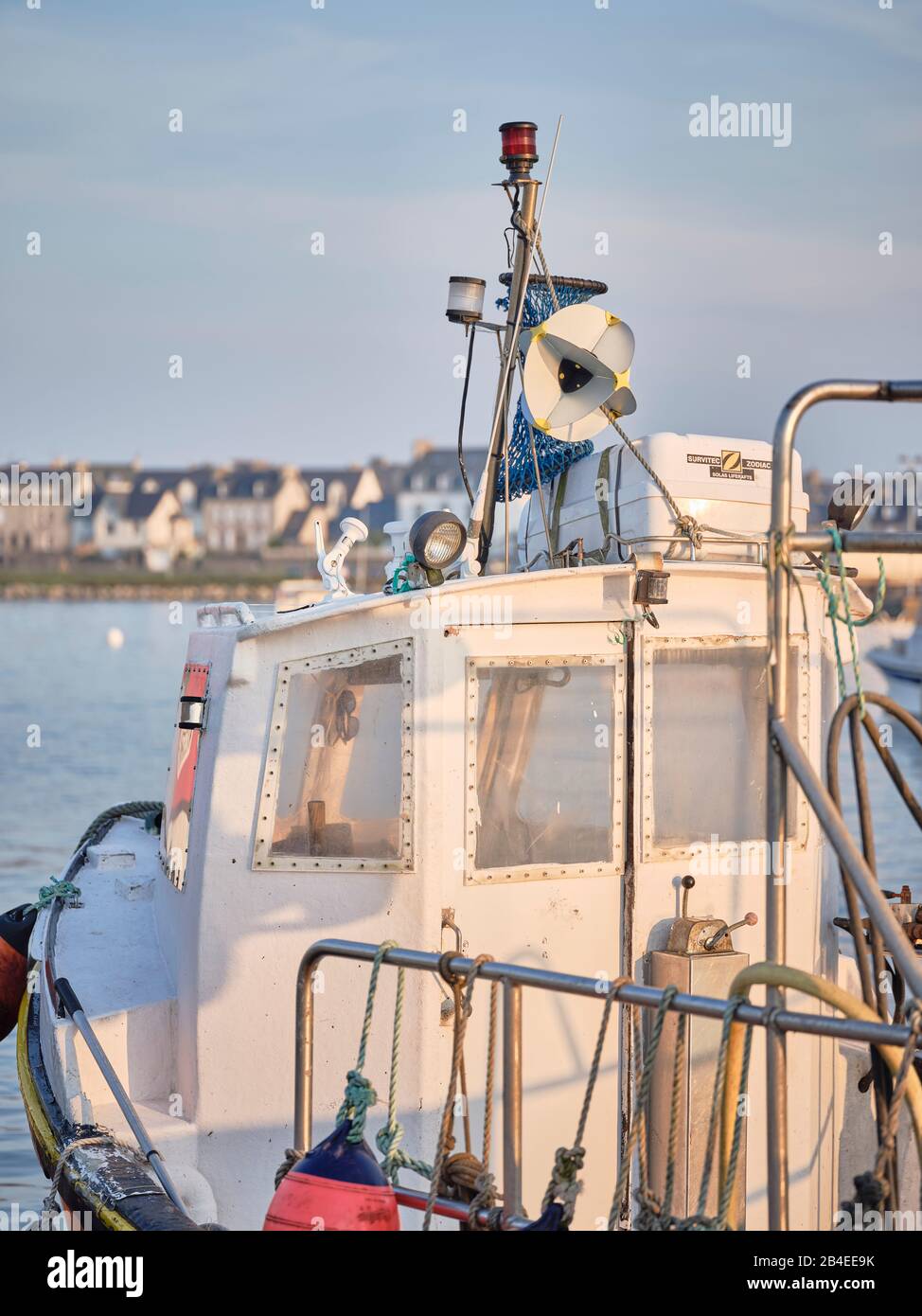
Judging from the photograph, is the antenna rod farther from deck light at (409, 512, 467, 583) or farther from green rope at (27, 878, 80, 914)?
green rope at (27, 878, 80, 914)

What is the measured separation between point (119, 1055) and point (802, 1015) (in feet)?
11.8

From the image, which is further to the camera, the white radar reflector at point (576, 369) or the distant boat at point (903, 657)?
the distant boat at point (903, 657)

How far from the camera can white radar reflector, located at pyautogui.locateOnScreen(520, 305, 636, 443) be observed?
21.0 ft

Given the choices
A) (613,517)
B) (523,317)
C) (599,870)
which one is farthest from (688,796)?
(523,317)

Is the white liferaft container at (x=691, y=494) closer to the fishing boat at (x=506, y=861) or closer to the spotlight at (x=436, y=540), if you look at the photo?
the fishing boat at (x=506, y=861)

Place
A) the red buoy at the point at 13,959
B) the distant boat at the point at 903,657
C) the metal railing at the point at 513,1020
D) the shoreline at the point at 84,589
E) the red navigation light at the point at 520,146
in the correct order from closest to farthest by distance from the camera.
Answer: the metal railing at the point at 513,1020 → the red navigation light at the point at 520,146 → the red buoy at the point at 13,959 → the distant boat at the point at 903,657 → the shoreline at the point at 84,589

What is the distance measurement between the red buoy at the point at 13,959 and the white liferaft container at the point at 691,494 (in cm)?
439

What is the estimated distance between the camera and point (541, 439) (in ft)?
24.2

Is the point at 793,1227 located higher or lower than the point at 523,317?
lower

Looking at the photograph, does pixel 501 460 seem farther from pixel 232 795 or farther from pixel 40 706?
pixel 40 706

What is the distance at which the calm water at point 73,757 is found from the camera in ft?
63.1

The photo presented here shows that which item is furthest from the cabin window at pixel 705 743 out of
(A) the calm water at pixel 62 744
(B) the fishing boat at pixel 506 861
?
(A) the calm water at pixel 62 744

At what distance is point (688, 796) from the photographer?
6199 millimetres

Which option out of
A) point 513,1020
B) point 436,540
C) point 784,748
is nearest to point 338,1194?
point 513,1020
